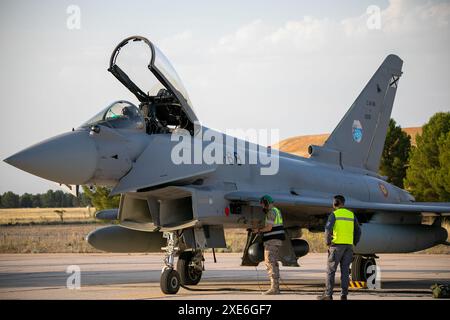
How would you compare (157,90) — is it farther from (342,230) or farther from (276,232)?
(342,230)

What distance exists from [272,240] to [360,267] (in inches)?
143

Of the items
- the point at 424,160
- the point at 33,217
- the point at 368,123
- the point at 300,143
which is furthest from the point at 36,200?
the point at 368,123

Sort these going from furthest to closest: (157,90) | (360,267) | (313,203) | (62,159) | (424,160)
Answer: (424,160), (360,267), (313,203), (157,90), (62,159)

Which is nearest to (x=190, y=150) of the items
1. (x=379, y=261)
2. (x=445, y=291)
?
(x=445, y=291)

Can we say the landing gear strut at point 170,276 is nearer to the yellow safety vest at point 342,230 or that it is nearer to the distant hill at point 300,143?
the yellow safety vest at point 342,230

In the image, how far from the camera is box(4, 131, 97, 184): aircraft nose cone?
11.3 metres

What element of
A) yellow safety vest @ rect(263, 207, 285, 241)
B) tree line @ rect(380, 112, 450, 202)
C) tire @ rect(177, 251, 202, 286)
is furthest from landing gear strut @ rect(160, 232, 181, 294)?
tree line @ rect(380, 112, 450, 202)

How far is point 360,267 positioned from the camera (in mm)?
15430

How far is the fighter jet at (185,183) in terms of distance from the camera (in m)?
12.2

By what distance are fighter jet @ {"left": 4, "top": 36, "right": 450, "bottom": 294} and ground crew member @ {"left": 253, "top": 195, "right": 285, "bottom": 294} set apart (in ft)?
2.76

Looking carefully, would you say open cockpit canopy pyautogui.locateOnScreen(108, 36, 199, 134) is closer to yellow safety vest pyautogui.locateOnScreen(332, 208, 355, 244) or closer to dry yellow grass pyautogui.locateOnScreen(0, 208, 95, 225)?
yellow safety vest pyautogui.locateOnScreen(332, 208, 355, 244)

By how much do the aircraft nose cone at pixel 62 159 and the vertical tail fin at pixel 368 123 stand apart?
6745 millimetres

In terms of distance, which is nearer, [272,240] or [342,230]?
[342,230]

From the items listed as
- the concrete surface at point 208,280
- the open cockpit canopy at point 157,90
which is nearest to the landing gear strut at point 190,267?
the concrete surface at point 208,280
